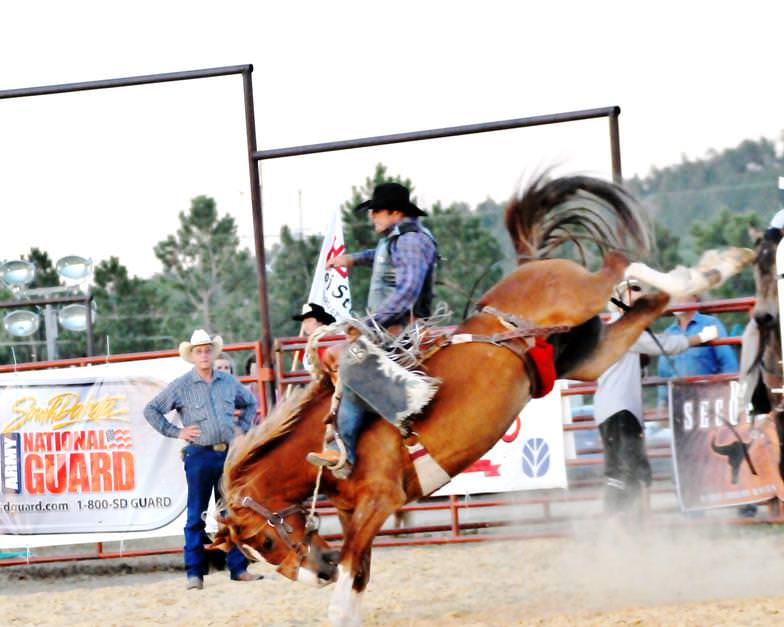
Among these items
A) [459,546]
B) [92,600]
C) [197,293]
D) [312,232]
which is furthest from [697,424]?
[197,293]

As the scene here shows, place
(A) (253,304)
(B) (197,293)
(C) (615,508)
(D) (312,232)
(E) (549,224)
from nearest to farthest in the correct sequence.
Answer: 1. (E) (549,224)
2. (C) (615,508)
3. (D) (312,232)
4. (A) (253,304)
5. (B) (197,293)

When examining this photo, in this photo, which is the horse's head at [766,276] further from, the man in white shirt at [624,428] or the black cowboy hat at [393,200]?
the black cowboy hat at [393,200]

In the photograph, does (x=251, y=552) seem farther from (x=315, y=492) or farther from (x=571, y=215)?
(x=571, y=215)

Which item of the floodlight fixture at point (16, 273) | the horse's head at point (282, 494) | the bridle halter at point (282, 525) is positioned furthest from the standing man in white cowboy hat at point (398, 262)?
the floodlight fixture at point (16, 273)

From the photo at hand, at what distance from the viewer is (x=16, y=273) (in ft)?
40.6

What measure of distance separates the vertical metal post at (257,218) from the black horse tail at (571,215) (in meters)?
2.32

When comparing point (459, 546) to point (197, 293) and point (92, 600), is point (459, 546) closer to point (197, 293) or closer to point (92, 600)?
point (92, 600)

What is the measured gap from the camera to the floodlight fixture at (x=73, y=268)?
13289 mm

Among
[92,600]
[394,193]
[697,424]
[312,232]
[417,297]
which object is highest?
[312,232]

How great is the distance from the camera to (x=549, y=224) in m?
6.20

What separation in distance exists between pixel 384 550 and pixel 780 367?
295 centimetres

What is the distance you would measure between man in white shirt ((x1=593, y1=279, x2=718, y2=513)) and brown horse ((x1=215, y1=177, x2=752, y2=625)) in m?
1.71

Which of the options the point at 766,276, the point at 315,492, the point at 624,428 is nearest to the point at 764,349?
the point at 766,276

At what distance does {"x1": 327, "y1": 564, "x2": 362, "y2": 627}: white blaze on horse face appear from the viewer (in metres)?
5.24
